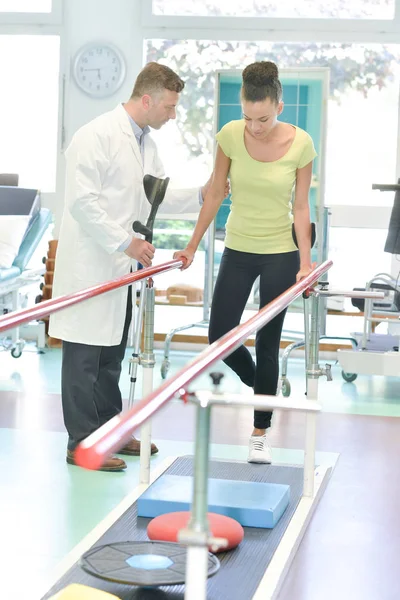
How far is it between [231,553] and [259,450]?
1.06 meters

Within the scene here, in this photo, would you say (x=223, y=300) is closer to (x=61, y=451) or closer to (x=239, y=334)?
(x=61, y=451)

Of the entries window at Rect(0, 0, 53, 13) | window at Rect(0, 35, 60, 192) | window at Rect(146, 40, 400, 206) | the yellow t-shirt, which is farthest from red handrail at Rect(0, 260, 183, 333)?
window at Rect(0, 0, 53, 13)

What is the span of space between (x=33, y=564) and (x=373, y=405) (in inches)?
116

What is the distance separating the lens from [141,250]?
377 centimetres

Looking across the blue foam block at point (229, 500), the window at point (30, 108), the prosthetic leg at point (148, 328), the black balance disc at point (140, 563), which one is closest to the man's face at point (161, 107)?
the prosthetic leg at point (148, 328)

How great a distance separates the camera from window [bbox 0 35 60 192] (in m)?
7.41

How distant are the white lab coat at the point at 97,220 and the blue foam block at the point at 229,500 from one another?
78 cm

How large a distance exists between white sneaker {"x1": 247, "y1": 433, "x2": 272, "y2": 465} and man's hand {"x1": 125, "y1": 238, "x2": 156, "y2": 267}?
791 mm

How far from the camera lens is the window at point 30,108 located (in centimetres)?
741

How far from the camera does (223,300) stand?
3746 millimetres

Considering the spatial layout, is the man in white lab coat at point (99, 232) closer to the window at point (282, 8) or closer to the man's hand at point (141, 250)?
the man's hand at point (141, 250)

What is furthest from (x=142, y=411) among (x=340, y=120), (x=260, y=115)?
(x=340, y=120)

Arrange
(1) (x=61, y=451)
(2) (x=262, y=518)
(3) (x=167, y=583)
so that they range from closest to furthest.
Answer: (3) (x=167, y=583)
(2) (x=262, y=518)
(1) (x=61, y=451)

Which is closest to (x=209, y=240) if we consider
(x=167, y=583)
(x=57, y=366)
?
(x=57, y=366)
